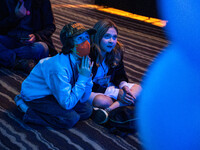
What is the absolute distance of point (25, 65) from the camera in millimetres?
2461

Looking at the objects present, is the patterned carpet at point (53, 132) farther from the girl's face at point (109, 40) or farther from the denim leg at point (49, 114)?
the girl's face at point (109, 40)

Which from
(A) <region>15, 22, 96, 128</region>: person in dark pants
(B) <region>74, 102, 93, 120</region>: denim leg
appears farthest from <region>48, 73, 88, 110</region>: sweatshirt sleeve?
(B) <region>74, 102, 93, 120</region>: denim leg

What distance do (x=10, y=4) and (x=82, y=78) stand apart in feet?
4.35

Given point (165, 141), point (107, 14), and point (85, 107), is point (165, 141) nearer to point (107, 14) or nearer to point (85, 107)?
point (85, 107)

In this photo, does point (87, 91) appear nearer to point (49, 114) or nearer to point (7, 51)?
point (49, 114)

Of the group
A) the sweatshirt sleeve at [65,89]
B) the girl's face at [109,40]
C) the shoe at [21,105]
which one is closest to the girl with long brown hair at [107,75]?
the girl's face at [109,40]

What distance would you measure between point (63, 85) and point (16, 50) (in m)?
1.17

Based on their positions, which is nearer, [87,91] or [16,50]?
[87,91]

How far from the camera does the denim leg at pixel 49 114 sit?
1.69 metres

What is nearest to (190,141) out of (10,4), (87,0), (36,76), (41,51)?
(36,76)

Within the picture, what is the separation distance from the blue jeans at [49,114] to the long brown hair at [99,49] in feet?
1.52

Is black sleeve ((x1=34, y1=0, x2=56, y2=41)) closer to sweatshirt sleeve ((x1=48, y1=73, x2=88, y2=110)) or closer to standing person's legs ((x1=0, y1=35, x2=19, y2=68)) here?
standing person's legs ((x1=0, y1=35, x2=19, y2=68))

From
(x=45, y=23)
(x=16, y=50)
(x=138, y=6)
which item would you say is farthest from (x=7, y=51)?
(x=138, y=6)

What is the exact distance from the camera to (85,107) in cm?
182
